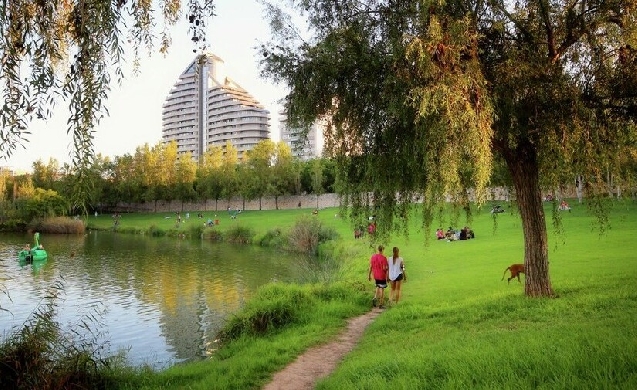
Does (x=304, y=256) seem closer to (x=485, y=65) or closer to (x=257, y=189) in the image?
(x=485, y=65)

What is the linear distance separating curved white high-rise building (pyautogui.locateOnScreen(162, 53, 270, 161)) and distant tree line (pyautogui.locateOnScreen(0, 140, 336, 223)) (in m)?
66.6

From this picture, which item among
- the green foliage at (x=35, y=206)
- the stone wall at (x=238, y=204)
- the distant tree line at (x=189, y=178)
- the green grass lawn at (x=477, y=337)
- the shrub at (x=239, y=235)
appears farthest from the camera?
the stone wall at (x=238, y=204)

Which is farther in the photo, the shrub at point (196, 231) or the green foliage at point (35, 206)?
the green foliage at point (35, 206)

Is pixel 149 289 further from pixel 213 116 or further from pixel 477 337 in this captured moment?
pixel 213 116

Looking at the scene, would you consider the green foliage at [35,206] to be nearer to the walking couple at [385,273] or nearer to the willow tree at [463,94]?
the walking couple at [385,273]

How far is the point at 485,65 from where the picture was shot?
10.9 metres

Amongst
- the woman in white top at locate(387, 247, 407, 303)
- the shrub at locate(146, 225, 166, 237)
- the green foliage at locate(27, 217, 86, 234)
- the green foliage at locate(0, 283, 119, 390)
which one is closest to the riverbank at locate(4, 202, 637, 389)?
the woman in white top at locate(387, 247, 407, 303)

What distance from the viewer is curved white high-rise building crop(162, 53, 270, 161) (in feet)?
544

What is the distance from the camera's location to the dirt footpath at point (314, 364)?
8.88 metres

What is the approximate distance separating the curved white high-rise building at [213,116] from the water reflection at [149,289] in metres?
121

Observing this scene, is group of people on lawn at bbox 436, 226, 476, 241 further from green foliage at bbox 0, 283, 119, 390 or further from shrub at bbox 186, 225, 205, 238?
shrub at bbox 186, 225, 205, 238

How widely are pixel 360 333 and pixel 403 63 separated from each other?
683cm

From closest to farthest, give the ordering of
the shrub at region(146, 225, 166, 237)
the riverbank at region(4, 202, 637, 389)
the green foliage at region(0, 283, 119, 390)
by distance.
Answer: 1. the riverbank at region(4, 202, 637, 389)
2. the green foliage at region(0, 283, 119, 390)
3. the shrub at region(146, 225, 166, 237)

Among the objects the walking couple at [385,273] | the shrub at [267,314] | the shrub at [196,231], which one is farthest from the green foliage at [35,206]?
the walking couple at [385,273]
